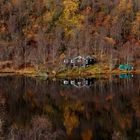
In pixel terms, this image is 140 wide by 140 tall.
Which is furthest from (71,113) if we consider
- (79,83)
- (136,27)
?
(136,27)

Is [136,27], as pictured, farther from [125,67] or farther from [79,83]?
[79,83]

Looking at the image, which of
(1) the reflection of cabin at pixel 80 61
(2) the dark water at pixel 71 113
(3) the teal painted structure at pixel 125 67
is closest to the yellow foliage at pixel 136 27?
(1) the reflection of cabin at pixel 80 61

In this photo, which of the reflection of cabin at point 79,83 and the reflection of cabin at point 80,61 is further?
the reflection of cabin at point 80,61

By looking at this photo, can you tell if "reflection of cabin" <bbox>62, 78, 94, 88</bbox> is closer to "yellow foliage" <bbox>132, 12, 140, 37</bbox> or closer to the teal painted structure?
the teal painted structure

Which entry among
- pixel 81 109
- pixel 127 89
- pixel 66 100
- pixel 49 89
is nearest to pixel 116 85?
pixel 127 89

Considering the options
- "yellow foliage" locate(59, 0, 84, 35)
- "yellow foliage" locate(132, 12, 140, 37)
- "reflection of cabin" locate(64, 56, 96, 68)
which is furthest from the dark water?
"yellow foliage" locate(59, 0, 84, 35)

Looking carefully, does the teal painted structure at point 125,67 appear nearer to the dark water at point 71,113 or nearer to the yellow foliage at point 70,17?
the dark water at point 71,113
